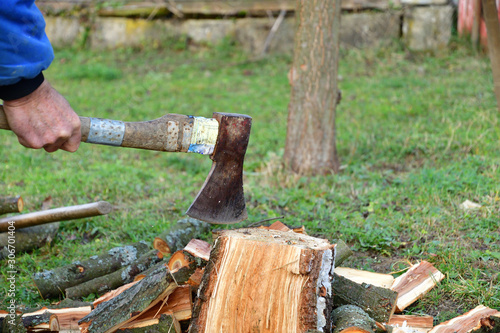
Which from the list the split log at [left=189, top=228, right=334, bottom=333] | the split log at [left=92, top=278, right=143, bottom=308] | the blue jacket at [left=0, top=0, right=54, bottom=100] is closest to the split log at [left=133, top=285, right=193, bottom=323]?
the split log at [left=189, top=228, right=334, bottom=333]

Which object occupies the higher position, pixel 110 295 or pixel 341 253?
pixel 341 253

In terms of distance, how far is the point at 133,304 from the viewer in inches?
88.2

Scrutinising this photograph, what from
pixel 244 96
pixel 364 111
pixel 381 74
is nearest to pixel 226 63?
pixel 244 96

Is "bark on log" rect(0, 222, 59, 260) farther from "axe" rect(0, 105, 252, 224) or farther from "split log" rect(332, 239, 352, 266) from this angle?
"split log" rect(332, 239, 352, 266)

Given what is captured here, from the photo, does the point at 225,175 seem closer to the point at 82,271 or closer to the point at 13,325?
the point at 82,271

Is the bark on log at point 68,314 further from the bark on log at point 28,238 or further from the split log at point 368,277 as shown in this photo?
the split log at point 368,277

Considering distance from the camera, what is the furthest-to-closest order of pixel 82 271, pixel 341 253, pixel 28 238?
pixel 28 238 < pixel 82 271 < pixel 341 253

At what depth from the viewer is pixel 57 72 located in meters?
9.02

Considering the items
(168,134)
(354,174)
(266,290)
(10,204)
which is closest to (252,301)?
(266,290)

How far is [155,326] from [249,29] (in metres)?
8.00

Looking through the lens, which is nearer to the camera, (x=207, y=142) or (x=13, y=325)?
(x=13, y=325)

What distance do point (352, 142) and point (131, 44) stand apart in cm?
652

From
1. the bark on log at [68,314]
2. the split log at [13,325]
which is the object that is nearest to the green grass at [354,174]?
the bark on log at [68,314]

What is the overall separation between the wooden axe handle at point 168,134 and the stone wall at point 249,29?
7.05 m
